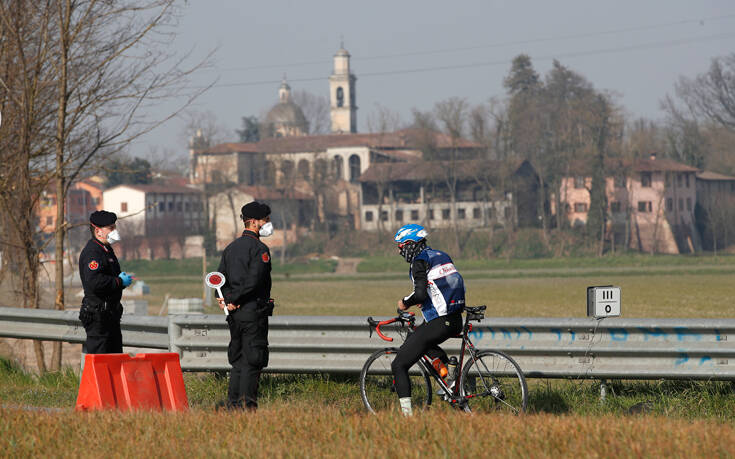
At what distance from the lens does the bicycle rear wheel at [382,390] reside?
27.5 feet

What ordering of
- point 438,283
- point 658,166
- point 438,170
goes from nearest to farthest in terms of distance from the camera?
1. point 438,283
2. point 658,166
3. point 438,170

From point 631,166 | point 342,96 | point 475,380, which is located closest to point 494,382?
point 475,380

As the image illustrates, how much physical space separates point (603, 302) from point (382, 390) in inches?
86.8

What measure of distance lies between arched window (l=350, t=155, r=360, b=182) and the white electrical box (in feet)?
410

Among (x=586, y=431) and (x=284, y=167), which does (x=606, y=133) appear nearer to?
(x=284, y=167)

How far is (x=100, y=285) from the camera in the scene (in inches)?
338

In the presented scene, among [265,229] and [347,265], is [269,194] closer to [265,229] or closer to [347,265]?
[347,265]

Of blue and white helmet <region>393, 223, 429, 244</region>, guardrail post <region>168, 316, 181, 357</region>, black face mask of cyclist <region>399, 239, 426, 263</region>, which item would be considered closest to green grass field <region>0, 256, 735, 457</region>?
guardrail post <region>168, 316, 181, 357</region>

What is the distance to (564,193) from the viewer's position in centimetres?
10362

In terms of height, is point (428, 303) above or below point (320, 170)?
below

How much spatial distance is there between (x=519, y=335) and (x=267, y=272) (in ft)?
7.75

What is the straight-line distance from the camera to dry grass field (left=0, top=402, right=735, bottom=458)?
19.4ft

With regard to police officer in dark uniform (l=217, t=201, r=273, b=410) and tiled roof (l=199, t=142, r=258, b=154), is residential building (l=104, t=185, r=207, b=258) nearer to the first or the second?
tiled roof (l=199, t=142, r=258, b=154)

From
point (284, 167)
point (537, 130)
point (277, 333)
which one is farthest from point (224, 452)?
point (284, 167)
